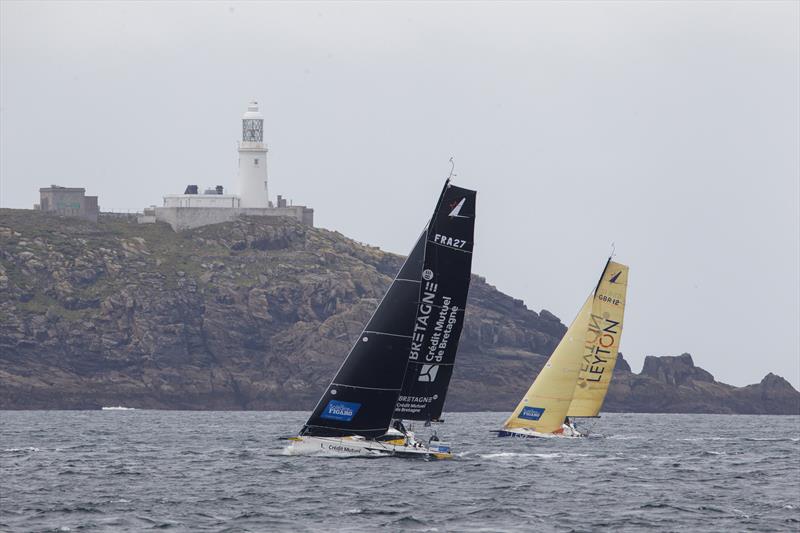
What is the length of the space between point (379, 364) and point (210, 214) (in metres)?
119

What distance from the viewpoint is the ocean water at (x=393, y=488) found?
38062 millimetres

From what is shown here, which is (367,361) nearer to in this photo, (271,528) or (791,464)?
(271,528)

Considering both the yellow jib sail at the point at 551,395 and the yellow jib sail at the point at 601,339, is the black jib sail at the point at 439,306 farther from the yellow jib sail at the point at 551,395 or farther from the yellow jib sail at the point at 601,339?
the yellow jib sail at the point at 601,339

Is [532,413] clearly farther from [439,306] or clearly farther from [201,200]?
[201,200]

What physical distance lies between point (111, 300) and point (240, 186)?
23.0 m

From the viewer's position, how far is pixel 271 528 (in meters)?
36.2

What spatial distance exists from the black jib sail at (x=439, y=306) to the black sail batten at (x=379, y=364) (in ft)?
1.56

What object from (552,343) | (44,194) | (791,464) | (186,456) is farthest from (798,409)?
(186,456)

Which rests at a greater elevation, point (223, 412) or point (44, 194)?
point (44, 194)

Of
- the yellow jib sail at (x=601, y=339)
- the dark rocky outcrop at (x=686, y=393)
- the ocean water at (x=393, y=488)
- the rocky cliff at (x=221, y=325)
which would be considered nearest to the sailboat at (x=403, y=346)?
the ocean water at (x=393, y=488)

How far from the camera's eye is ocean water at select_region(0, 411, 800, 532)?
125ft

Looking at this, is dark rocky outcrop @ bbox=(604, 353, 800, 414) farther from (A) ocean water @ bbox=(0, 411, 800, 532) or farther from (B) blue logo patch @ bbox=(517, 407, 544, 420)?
(B) blue logo patch @ bbox=(517, 407, 544, 420)

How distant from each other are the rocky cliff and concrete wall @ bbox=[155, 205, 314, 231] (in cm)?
122

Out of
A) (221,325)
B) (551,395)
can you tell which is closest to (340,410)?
(551,395)
